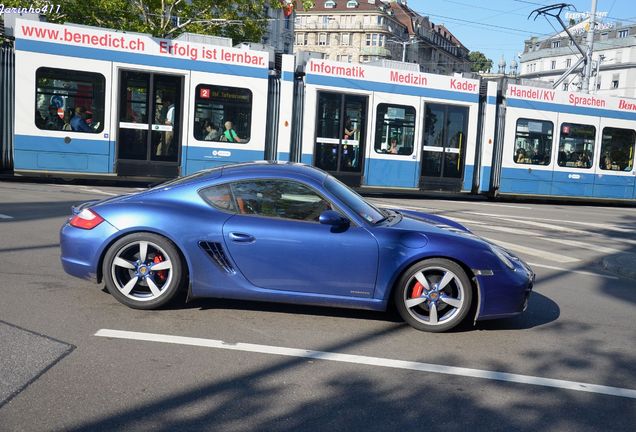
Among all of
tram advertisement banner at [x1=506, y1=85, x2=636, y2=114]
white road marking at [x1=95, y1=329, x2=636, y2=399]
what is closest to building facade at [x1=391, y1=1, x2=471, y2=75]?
tram advertisement banner at [x1=506, y1=85, x2=636, y2=114]

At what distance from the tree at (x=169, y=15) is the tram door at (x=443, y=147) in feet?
38.0

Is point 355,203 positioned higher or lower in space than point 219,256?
higher

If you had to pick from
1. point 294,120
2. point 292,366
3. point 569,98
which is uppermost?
point 569,98

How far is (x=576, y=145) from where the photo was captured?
1983cm

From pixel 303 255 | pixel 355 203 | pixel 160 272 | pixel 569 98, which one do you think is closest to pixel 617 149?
pixel 569 98

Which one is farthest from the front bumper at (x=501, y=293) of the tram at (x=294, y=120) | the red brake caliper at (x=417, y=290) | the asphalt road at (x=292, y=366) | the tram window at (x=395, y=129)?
the tram window at (x=395, y=129)

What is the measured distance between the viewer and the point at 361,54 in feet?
335

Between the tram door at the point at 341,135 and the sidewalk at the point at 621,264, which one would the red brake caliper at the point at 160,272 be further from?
the tram door at the point at 341,135

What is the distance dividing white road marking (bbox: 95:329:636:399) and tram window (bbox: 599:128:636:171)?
58.5 ft

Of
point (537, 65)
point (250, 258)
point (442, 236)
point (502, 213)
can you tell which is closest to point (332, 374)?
point (250, 258)

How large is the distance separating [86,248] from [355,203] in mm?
2420

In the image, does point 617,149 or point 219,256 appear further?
point 617,149

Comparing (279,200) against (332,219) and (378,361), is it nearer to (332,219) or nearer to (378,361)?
(332,219)

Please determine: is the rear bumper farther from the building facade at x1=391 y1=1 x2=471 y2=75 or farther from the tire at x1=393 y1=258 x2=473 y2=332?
the building facade at x1=391 y1=1 x2=471 y2=75
